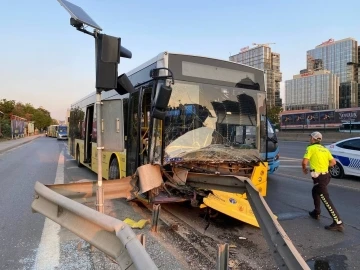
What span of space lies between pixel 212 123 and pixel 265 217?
2704 millimetres

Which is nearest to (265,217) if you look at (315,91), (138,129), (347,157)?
(138,129)

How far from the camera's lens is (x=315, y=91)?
3046 inches

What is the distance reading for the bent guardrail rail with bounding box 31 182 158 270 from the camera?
2.33 meters

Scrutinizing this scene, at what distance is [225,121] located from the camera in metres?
6.40

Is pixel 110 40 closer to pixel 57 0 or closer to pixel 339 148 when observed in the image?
pixel 57 0

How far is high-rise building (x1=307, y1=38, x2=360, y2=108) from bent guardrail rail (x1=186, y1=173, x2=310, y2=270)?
78.7 m

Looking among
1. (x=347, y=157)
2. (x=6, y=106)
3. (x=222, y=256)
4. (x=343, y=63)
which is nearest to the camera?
(x=222, y=256)

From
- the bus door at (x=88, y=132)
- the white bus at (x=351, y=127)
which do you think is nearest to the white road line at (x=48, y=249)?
the bus door at (x=88, y=132)

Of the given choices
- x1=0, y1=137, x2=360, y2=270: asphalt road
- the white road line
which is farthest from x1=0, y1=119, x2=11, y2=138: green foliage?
the white road line

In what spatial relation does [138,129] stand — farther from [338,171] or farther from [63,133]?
[63,133]

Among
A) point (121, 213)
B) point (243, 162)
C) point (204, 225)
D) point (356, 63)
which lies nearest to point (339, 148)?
point (243, 162)

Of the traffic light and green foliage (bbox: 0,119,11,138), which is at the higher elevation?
the traffic light

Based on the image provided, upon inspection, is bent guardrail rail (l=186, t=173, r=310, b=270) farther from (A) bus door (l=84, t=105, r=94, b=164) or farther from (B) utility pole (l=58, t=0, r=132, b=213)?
(A) bus door (l=84, t=105, r=94, b=164)

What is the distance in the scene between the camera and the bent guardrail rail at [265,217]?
10.5 feet
